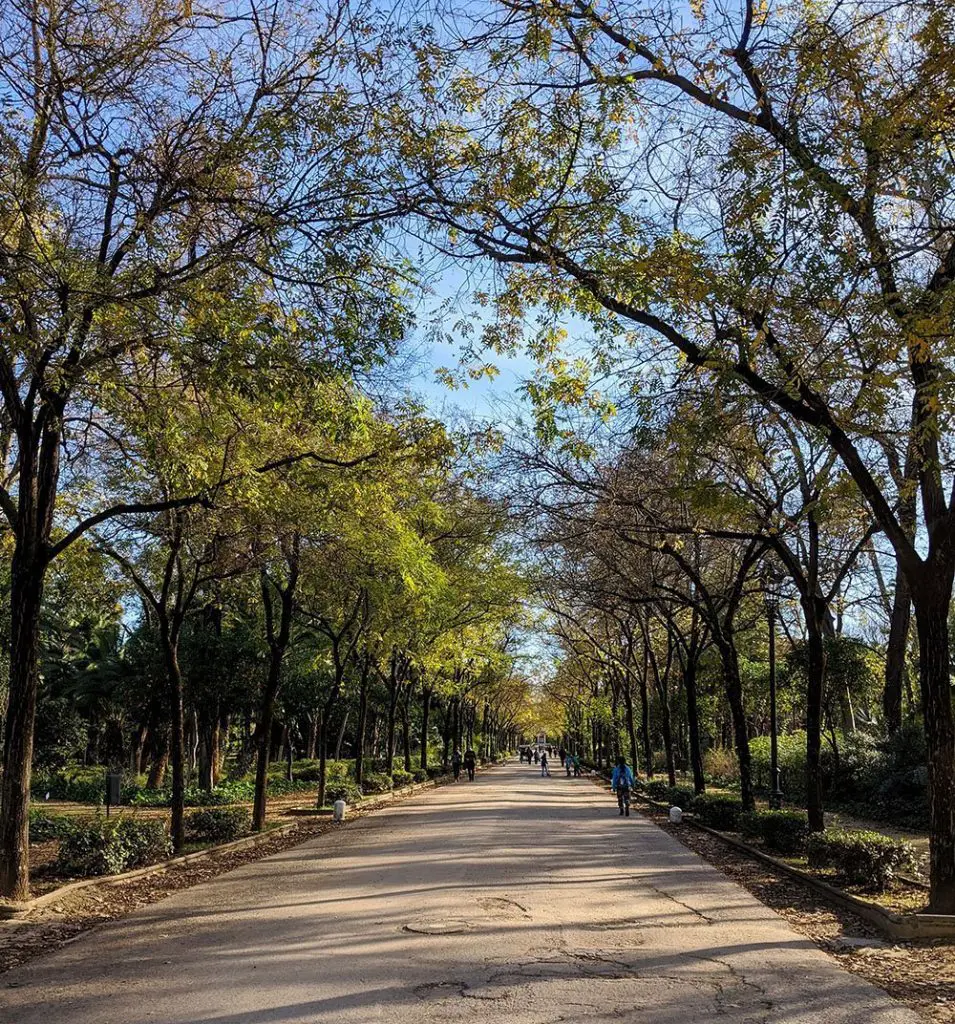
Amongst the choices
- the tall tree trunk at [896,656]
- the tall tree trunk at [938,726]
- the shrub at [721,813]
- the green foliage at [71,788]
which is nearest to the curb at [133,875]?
the shrub at [721,813]

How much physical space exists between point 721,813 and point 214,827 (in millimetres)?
10315

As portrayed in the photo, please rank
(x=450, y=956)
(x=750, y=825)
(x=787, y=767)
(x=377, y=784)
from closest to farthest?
1. (x=450, y=956)
2. (x=750, y=825)
3. (x=787, y=767)
4. (x=377, y=784)

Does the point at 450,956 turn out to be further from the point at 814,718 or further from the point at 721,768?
the point at 721,768

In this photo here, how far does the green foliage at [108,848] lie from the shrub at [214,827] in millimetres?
2531

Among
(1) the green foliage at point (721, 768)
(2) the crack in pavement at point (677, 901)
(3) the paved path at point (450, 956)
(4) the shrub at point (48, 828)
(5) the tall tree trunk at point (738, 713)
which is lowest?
(1) the green foliage at point (721, 768)

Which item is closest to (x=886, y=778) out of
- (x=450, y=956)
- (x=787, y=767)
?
(x=787, y=767)

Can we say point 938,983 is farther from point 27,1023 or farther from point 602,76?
point 602,76

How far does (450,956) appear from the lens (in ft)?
25.2

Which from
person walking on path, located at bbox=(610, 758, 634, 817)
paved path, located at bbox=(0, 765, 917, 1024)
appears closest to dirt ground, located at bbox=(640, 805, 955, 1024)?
paved path, located at bbox=(0, 765, 917, 1024)

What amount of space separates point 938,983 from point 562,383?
23.3 ft

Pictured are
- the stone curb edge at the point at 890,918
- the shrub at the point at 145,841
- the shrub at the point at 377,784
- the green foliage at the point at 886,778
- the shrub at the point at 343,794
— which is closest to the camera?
the stone curb edge at the point at 890,918

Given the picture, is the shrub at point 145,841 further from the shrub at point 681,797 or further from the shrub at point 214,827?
the shrub at point 681,797

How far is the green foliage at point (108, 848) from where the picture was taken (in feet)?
39.7

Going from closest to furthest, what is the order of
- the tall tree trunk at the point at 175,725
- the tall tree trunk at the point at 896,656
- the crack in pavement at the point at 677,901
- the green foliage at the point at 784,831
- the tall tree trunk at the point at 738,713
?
the crack in pavement at the point at 677,901
the tall tree trunk at the point at 175,725
the green foliage at the point at 784,831
the tall tree trunk at the point at 738,713
the tall tree trunk at the point at 896,656
